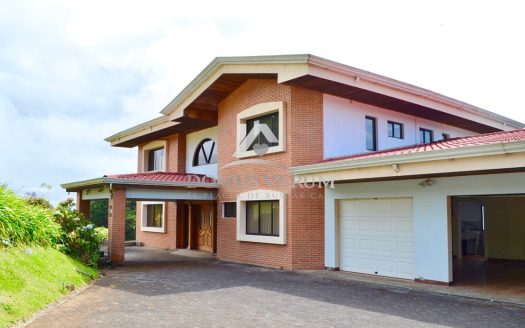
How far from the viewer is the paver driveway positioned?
737 centimetres

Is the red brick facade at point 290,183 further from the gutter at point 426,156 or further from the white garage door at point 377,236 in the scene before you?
the gutter at point 426,156

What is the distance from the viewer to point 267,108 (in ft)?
49.6

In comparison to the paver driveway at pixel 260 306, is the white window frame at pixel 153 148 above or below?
above

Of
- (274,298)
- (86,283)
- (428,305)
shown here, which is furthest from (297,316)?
(86,283)

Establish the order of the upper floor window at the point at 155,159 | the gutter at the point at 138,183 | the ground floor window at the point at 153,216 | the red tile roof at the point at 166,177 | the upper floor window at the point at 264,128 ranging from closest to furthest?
the gutter at the point at 138,183, the upper floor window at the point at 264,128, the red tile roof at the point at 166,177, the ground floor window at the point at 153,216, the upper floor window at the point at 155,159

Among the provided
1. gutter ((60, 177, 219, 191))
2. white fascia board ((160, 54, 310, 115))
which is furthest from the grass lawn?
white fascia board ((160, 54, 310, 115))

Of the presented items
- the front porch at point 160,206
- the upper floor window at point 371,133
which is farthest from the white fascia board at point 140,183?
the upper floor window at point 371,133

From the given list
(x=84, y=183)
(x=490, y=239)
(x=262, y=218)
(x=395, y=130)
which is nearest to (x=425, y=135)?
(x=395, y=130)

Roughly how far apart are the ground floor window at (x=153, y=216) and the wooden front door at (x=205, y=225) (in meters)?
2.49

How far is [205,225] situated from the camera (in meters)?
20.4

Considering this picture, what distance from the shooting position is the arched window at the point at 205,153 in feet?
64.8

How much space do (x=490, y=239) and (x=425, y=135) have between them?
467 cm

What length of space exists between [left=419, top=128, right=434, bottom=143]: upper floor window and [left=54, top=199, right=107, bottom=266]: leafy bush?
12532mm

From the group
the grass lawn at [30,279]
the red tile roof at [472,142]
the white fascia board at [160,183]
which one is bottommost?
the grass lawn at [30,279]
